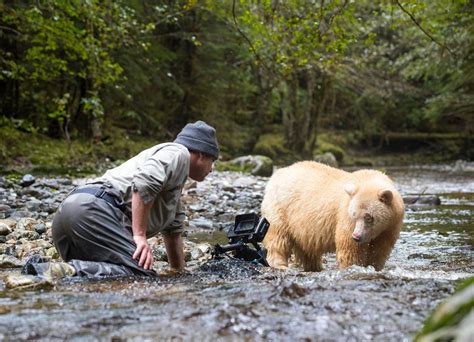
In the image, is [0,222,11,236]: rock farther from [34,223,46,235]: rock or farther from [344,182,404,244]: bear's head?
[344,182,404,244]: bear's head

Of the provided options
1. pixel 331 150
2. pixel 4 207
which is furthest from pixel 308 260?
pixel 331 150

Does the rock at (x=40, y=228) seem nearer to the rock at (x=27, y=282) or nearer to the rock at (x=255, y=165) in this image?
the rock at (x=27, y=282)

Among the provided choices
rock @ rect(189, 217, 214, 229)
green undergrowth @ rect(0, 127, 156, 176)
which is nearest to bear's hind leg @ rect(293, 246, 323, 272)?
rock @ rect(189, 217, 214, 229)

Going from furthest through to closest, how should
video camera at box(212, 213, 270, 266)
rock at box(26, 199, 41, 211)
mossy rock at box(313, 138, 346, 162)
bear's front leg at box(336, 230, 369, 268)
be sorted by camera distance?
1. mossy rock at box(313, 138, 346, 162)
2. rock at box(26, 199, 41, 211)
3. bear's front leg at box(336, 230, 369, 268)
4. video camera at box(212, 213, 270, 266)

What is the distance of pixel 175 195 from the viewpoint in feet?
15.9

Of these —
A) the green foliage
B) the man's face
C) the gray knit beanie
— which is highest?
the gray knit beanie

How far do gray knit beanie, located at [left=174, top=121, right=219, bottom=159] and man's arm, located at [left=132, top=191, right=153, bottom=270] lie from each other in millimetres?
714

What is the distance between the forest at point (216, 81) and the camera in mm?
14383

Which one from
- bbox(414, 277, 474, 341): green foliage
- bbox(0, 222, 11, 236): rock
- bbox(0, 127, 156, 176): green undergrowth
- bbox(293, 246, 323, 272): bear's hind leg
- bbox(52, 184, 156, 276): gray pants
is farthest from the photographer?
bbox(0, 127, 156, 176): green undergrowth

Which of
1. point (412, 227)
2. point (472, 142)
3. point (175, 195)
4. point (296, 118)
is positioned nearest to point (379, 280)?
point (175, 195)

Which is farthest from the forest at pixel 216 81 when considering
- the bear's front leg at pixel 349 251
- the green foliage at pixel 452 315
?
the green foliage at pixel 452 315

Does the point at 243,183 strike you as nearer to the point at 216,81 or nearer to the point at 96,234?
the point at 96,234

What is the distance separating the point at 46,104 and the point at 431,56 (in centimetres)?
1390

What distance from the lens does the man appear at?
14.4 ft
